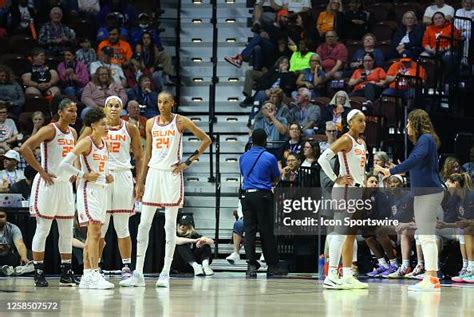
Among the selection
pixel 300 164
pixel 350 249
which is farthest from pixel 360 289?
pixel 300 164

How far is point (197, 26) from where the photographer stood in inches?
A: 835

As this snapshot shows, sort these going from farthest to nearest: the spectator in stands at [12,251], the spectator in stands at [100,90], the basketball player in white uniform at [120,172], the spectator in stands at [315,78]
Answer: the spectator in stands at [315,78], the spectator in stands at [100,90], the spectator in stands at [12,251], the basketball player in white uniform at [120,172]

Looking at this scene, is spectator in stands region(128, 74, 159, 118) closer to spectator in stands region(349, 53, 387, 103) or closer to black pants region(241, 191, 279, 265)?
spectator in stands region(349, 53, 387, 103)

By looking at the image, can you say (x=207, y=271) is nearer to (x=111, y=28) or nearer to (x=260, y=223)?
(x=260, y=223)

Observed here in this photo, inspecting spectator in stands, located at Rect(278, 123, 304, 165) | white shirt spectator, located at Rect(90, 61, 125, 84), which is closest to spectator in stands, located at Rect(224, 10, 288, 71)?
white shirt spectator, located at Rect(90, 61, 125, 84)

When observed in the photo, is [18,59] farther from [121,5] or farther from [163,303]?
[163,303]

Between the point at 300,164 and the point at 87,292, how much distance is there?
5.45 meters

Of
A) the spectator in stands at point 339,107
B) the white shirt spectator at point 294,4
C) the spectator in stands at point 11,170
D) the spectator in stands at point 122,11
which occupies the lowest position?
the spectator in stands at point 11,170

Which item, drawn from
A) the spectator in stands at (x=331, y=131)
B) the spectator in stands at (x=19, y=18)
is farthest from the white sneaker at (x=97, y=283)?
the spectator in stands at (x=19, y=18)

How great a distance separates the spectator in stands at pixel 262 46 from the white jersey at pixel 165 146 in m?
7.77

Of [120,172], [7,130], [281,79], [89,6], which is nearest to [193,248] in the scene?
[120,172]

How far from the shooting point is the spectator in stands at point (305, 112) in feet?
57.4

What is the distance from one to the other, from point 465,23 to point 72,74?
6.84m

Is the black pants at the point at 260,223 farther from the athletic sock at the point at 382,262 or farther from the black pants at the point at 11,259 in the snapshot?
the black pants at the point at 11,259
